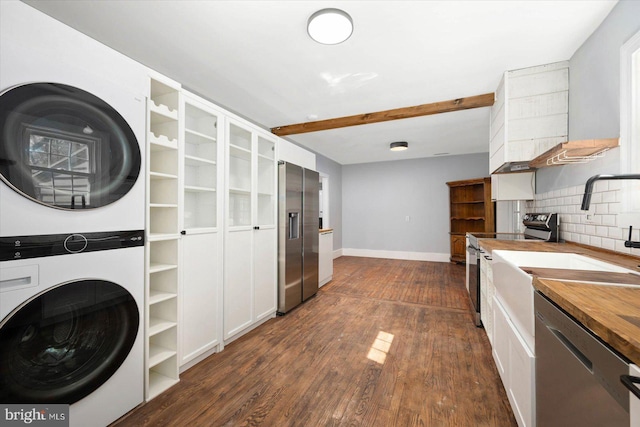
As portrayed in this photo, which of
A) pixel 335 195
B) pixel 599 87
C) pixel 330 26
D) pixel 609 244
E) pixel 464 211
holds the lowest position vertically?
pixel 609 244

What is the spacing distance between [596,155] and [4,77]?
3.41 m

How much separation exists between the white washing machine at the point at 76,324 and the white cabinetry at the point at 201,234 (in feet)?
1.37

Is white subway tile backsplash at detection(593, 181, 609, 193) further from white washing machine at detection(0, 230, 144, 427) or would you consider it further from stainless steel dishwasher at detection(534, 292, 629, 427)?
white washing machine at detection(0, 230, 144, 427)

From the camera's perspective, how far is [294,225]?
3260 mm

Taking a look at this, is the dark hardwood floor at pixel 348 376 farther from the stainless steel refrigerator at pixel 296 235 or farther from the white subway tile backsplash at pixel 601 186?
the white subway tile backsplash at pixel 601 186

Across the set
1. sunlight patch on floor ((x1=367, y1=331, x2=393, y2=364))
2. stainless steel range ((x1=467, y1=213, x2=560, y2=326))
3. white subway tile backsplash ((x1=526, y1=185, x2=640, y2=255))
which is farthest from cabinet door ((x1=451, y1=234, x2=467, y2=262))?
sunlight patch on floor ((x1=367, y1=331, x2=393, y2=364))

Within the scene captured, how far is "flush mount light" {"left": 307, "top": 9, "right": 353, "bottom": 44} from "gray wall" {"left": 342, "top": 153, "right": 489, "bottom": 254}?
16.9 ft

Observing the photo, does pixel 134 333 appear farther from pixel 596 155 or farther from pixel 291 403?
pixel 596 155

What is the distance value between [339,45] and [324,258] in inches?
121

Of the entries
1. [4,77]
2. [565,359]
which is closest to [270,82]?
[4,77]

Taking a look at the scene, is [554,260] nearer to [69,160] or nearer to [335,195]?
[69,160]

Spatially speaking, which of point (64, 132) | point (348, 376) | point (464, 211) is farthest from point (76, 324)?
point (464, 211)

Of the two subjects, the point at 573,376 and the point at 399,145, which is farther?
the point at 399,145

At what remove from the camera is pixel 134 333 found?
5.01 ft
